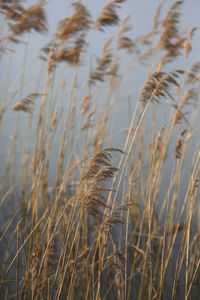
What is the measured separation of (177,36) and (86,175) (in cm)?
193

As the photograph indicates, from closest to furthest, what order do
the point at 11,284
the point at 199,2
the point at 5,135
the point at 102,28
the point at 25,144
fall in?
the point at 11,284
the point at 102,28
the point at 25,144
the point at 199,2
the point at 5,135

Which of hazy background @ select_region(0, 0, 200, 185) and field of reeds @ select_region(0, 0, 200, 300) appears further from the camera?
hazy background @ select_region(0, 0, 200, 185)

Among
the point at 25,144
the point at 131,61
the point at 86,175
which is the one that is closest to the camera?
the point at 86,175

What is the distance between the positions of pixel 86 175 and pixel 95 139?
1.75 m

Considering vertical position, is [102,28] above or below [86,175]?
above

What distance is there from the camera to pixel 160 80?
164 cm

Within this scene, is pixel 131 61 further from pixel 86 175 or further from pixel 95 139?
pixel 86 175

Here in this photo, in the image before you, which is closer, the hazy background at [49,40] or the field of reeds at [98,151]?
the field of reeds at [98,151]

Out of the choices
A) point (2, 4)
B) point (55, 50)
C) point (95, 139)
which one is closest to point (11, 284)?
point (95, 139)

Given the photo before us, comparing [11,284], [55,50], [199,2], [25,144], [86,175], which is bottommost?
[11,284]

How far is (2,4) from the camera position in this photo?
82.9 inches

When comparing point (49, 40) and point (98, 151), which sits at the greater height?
point (49, 40)

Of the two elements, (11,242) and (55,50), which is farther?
(11,242)

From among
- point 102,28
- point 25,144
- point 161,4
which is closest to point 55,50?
point 102,28
